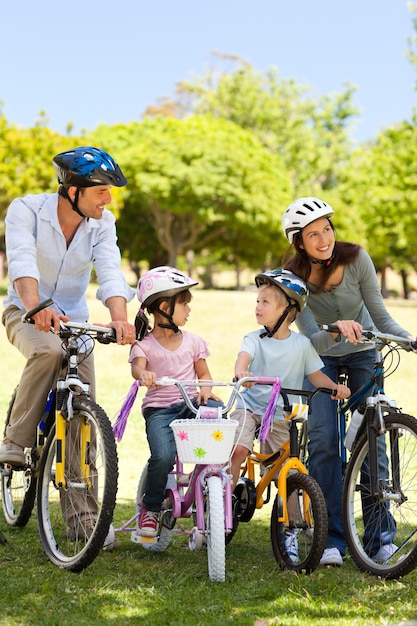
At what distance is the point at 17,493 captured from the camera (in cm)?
582

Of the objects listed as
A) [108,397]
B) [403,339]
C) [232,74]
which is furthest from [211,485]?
[232,74]

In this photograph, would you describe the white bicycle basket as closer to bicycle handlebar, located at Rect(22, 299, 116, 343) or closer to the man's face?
bicycle handlebar, located at Rect(22, 299, 116, 343)

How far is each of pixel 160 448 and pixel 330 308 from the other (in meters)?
1.34

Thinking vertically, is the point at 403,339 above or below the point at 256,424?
above

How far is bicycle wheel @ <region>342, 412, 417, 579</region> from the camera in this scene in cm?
462

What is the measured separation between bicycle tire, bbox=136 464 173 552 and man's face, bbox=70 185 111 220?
1454 mm

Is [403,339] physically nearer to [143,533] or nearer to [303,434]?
[303,434]

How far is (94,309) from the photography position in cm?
2603

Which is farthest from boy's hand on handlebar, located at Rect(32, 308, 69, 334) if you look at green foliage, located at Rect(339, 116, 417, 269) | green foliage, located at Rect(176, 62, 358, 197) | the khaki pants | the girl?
green foliage, located at Rect(176, 62, 358, 197)

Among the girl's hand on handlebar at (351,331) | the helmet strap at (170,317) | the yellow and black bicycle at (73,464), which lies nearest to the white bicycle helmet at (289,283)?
the girl's hand on handlebar at (351,331)

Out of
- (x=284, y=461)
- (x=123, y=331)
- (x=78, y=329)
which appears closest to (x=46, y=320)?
(x=78, y=329)

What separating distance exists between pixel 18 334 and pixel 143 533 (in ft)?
4.29

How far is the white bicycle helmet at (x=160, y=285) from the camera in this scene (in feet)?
16.5

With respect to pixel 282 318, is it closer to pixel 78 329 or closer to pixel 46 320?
pixel 78 329
